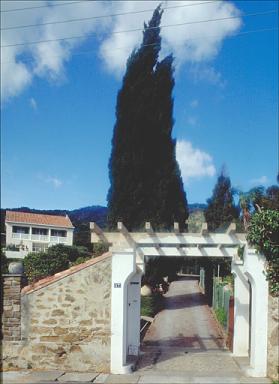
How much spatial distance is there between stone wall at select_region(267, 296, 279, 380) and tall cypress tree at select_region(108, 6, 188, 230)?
1539 centimetres

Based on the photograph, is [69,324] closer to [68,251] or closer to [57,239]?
[68,251]

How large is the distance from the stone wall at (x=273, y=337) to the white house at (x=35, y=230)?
177ft

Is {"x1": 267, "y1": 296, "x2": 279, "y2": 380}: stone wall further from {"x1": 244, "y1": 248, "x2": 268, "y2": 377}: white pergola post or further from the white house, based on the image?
the white house

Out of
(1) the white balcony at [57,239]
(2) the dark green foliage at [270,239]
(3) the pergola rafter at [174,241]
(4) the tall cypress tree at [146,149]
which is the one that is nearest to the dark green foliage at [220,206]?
(4) the tall cypress tree at [146,149]

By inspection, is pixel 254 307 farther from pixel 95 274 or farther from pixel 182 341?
pixel 182 341

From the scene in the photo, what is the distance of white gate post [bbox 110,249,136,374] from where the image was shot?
12227mm

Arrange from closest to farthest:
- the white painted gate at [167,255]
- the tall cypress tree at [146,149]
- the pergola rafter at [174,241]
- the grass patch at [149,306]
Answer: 1. the white painted gate at [167,255]
2. the pergola rafter at [174,241]
3. the grass patch at [149,306]
4. the tall cypress tree at [146,149]

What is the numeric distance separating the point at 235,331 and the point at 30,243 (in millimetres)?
55203

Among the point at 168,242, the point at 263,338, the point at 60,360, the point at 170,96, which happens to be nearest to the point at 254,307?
the point at 263,338

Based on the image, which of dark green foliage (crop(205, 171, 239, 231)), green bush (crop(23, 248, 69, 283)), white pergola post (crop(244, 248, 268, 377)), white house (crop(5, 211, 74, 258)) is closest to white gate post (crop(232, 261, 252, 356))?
white pergola post (crop(244, 248, 268, 377))

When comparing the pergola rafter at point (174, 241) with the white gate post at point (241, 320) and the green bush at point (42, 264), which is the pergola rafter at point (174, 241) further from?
the green bush at point (42, 264)

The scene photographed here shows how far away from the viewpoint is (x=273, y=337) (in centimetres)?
1187

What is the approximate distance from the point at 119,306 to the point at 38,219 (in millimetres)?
58200

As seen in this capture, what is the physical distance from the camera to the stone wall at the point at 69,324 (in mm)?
12305
